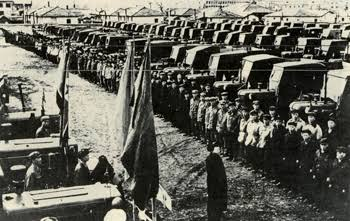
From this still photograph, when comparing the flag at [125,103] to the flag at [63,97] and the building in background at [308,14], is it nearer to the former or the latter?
the flag at [63,97]

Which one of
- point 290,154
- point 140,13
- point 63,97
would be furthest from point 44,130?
point 140,13

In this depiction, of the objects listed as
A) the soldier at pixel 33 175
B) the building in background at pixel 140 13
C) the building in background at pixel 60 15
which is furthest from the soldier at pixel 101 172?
the building in background at pixel 60 15

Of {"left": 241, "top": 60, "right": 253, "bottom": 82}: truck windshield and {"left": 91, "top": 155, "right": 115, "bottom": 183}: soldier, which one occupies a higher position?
{"left": 241, "top": 60, "right": 253, "bottom": 82}: truck windshield

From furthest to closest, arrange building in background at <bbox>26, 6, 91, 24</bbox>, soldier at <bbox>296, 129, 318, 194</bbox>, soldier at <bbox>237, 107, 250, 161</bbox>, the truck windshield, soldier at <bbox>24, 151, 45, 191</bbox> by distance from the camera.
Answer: building in background at <bbox>26, 6, 91, 24</bbox>
the truck windshield
soldier at <bbox>237, 107, 250, 161</bbox>
soldier at <bbox>296, 129, 318, 194</bbox>
soldier at <bbox>24, 151, 45, 191</bbox>

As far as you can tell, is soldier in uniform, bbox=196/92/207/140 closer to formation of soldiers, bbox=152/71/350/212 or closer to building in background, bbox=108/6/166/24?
formation of soldiers, bbox=152/71/350/212

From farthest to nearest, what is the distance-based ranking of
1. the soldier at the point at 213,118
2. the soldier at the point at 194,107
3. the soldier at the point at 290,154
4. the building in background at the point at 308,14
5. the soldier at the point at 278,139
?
the building in background at the point at 308,14 < the soldier at the point at 194,107 < the soldier at the point at 213,118 < the soldier at the point at 278,139 < the soldier at the point at 290,154

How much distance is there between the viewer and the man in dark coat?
7518 millimetres

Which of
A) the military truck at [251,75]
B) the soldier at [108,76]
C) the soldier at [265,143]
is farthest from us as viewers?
the soldier at [108,76]

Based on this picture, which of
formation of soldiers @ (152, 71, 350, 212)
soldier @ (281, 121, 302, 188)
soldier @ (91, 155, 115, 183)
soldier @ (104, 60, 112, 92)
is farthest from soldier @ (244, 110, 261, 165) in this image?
soldier @ (104, 60, 112, 92)

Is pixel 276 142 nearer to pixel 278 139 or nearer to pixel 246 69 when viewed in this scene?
pixel 278 139

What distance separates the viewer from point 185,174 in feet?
33.7

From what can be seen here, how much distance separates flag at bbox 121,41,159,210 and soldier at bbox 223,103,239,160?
4.91 meters

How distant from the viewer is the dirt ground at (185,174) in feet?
27.3

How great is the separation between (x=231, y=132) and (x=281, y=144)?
161 centimetres
